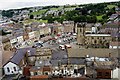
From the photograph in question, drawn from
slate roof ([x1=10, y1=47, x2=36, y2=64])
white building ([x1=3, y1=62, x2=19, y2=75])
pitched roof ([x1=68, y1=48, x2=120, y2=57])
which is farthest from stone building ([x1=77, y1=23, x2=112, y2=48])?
white building ([x1=3, y1=62, x2=19, y2=75])

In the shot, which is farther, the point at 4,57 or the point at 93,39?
the point at 93,39

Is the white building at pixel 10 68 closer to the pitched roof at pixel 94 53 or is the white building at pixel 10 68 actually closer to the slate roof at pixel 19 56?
the slate roof at pixel 19 56

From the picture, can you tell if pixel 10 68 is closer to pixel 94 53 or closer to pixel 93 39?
pixel 94 53

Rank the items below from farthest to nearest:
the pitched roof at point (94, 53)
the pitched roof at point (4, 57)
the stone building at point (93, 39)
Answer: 1. the stone building at point (93, 39)
2. the pitched roof at point (94, 53)
3. the pitched roof at point (4, 57)

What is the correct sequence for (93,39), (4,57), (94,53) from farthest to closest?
(93,39) → (94,53) → (4,57)

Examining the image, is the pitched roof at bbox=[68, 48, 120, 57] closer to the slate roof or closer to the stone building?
the slate roof

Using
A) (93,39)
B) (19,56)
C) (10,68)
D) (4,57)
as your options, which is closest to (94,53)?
(19,56)

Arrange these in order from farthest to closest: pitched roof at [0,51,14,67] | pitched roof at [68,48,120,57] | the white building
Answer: pitched roof at [68,48,120,57] → pitched roof at [0,51,14,67] → the white building

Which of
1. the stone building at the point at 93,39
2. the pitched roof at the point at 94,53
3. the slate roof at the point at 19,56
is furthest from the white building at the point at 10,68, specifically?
the stone building at the point at 93,39

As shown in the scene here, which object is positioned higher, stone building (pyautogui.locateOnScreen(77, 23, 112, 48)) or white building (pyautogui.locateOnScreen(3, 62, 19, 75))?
stone building (pyautogui.locateOnScreen(77, 23, 112, 48))

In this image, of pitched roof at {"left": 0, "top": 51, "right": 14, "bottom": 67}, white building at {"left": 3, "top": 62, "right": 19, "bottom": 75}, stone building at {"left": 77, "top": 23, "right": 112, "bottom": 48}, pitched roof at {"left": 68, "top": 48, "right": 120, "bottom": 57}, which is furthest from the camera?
stone building at {"left": 77, "top": 23, "right": 112, "bottom": 48}

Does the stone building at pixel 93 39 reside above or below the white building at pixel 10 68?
above
